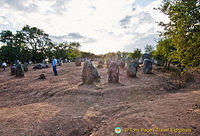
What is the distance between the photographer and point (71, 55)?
5675 centimetres

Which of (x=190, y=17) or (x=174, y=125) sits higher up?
(x=190, y=17)

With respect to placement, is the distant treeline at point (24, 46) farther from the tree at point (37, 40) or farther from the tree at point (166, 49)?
the tree at point (166, 49)

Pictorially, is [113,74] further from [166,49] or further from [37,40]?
[37,40]

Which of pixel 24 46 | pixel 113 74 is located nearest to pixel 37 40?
pixel 24 46

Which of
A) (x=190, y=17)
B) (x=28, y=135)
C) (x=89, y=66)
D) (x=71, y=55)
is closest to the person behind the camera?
(x=28, y=135)

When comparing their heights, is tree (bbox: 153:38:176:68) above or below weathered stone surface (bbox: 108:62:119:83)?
above

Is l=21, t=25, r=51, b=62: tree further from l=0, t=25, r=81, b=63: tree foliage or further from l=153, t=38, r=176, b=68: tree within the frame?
l=153, t=38, r=176, b=68: tree

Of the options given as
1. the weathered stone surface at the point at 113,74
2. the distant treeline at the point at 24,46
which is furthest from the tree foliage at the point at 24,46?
the weathered stone surface at the point at 113,74

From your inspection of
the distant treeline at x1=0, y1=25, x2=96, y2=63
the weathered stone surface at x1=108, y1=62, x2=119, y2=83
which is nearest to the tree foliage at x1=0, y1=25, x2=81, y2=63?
the distant treeline at x1=0, y1=25, x2=96, y2=63

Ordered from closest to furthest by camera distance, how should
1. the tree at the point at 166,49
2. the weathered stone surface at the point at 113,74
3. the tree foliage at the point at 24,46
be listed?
the tree at the point at 166,49
the weathered stone surface at the point at 113,74
the tree foliage at the point at 24,46

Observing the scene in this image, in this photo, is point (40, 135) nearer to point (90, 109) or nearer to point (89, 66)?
point (90, 109)

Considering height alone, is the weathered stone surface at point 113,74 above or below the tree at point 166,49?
below

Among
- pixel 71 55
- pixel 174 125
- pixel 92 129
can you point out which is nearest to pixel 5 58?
pixel 71 55

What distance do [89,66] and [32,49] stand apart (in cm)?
3792
